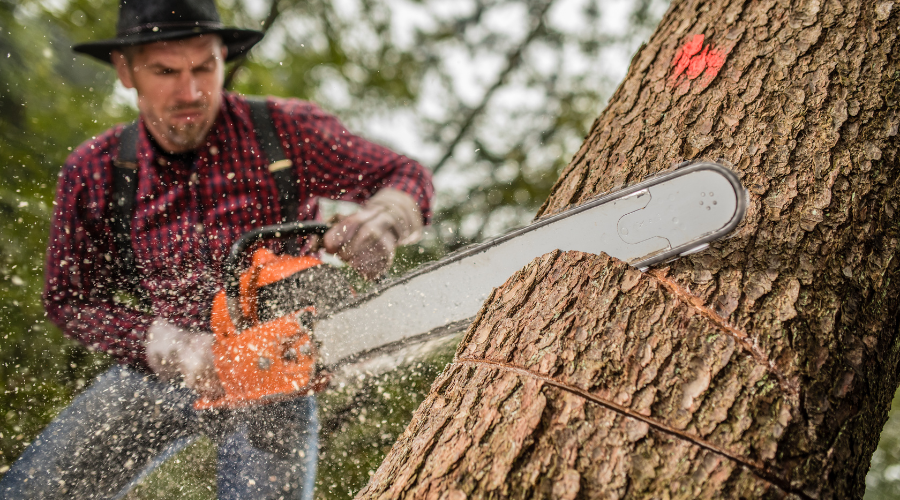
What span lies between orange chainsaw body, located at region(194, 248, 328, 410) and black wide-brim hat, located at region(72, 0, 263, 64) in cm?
95

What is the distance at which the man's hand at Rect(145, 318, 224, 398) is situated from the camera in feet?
4.30

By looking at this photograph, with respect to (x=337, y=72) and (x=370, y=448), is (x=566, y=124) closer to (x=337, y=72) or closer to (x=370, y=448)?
(x=337, y=72)

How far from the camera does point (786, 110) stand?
1.05 metres

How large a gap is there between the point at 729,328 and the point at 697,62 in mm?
810

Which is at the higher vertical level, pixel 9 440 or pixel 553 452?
pixel 553 452

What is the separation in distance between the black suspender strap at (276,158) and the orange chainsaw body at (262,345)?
2.06 ft

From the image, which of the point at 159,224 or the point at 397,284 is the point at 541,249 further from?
the point at 159,224

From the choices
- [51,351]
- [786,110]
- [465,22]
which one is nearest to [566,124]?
[465,22]

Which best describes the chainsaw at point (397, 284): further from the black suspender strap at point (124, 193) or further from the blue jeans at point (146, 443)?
the black suspender strap at point (124, 193)

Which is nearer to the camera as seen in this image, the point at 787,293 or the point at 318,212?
the point at 787,293

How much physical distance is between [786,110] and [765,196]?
0.25 metres

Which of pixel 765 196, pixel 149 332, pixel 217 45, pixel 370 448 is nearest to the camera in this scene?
pixel 765 196

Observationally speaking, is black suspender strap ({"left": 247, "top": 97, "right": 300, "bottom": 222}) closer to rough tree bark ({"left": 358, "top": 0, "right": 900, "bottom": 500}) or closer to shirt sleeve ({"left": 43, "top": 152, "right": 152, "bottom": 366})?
shirt sleeve ({"left": 43, "top": 152, "right": 152, "bottom": 366})

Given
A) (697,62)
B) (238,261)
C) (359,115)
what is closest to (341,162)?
(238,261)
